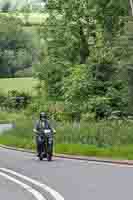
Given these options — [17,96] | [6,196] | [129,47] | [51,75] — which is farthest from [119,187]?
[17,96]

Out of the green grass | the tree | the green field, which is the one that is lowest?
the green field

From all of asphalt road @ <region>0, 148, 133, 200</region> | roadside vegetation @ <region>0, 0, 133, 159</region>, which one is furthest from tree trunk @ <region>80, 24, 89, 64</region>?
asphalt road @ <region>0, 148, 133, 200</region>

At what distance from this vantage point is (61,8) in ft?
194

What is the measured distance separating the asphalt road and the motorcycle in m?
0.54

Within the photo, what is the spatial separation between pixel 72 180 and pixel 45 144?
8910 millimetres

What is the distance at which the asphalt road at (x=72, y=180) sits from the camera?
1412cm

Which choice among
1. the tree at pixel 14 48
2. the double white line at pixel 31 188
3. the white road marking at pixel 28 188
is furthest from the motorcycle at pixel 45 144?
the tree at pixel 14 48

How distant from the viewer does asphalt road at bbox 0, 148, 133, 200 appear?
14.1 meters

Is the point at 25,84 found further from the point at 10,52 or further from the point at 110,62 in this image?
the point at 110,62

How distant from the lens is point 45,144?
26.5 m

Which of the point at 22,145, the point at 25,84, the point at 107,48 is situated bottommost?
the point at 25,84

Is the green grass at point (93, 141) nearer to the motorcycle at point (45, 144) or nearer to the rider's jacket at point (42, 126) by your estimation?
the motorcycle at point (45, 144)

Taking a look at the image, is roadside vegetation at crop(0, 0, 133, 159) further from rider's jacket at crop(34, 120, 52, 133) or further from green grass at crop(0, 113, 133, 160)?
rider's jacket at crop(34, 120, 52, 133)

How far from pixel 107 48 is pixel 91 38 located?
163 inches
